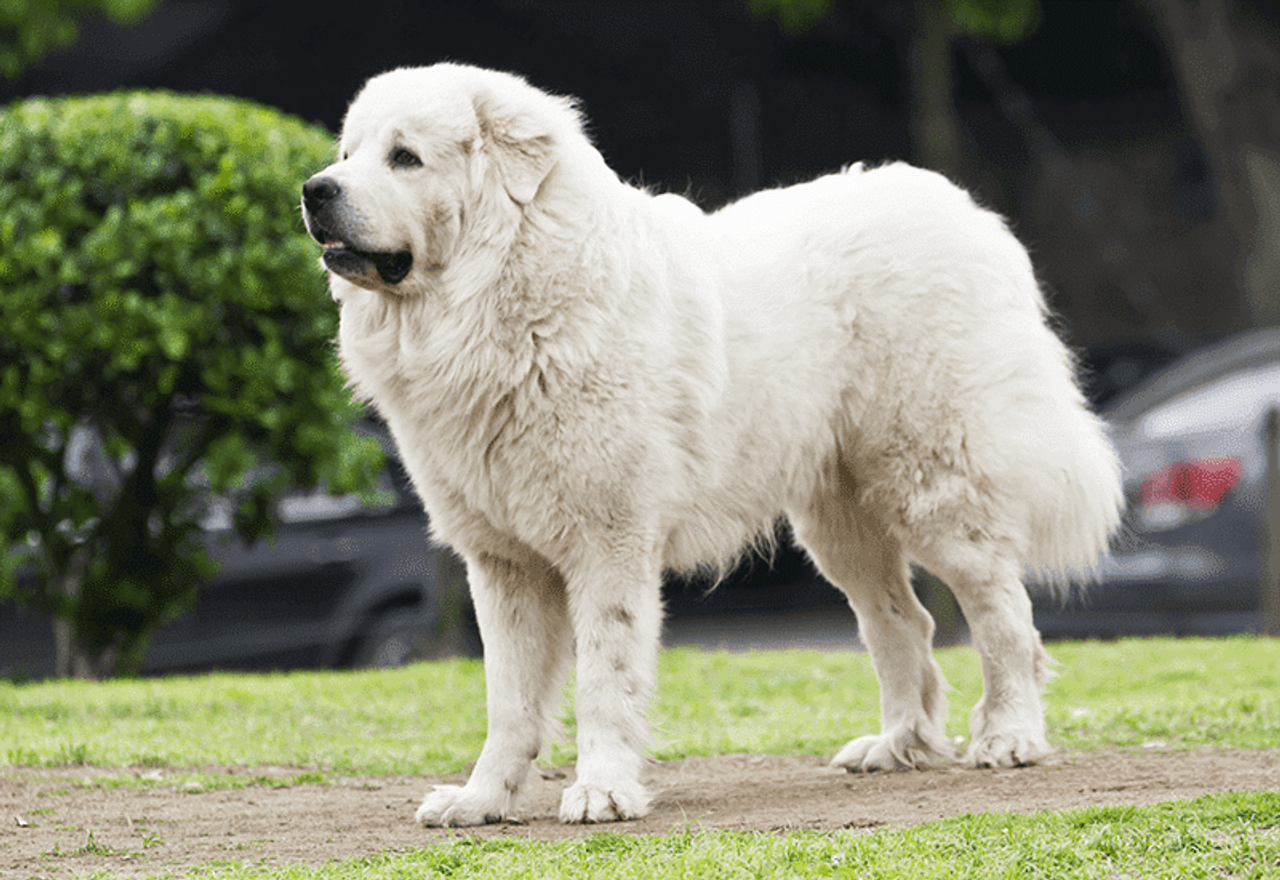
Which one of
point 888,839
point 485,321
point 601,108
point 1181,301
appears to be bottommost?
point 888,839

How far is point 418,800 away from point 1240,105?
1131cm

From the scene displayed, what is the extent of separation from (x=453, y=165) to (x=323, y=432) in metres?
3.86

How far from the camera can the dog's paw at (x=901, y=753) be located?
5102mm

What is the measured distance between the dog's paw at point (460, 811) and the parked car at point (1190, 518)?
17.0 ft

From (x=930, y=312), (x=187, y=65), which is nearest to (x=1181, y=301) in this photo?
(x=187, y=65)

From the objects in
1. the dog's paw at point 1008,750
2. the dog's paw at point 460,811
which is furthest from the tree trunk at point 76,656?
the dog's paw at point 1008,750

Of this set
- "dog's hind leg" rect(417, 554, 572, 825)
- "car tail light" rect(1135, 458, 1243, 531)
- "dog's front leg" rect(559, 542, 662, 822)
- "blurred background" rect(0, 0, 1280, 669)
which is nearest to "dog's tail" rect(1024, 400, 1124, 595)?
"dog's front leg" rect(559, 542, 662, 822)

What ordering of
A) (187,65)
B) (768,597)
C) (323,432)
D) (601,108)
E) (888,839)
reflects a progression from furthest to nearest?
(601,108) < (187,65) < (768,597) < (323,432) < (888,839)

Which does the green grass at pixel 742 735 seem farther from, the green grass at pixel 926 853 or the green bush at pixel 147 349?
the green bush at pixel 147 349

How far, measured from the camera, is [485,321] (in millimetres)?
4312

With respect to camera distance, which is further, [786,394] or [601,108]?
[601,108]

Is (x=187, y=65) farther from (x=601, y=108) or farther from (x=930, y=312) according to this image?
(x=930, y=312)

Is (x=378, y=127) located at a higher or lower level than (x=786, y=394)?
higher

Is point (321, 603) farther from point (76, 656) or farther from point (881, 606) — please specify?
point (881, 606)
